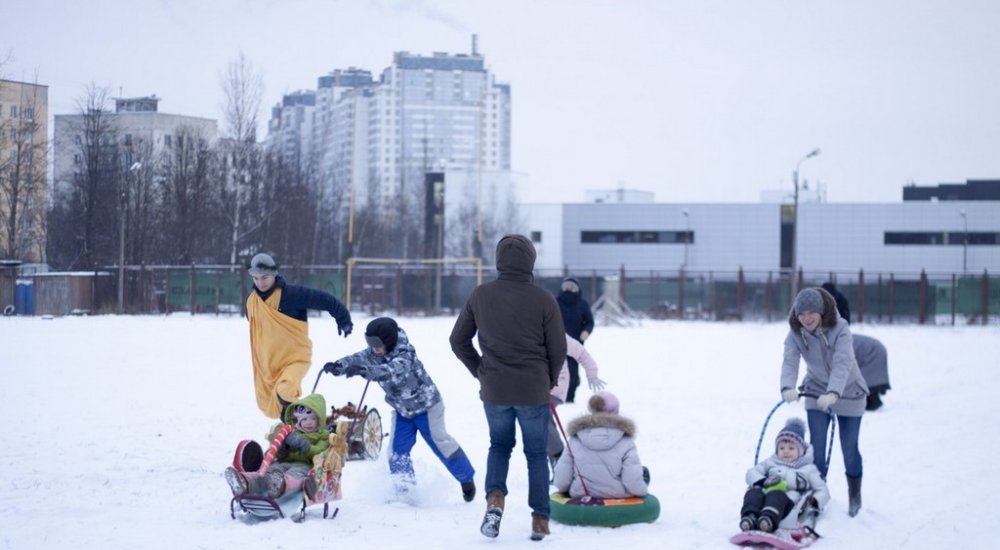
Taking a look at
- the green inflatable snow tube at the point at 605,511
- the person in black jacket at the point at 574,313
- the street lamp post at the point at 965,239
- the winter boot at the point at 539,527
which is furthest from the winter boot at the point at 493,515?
the street lamp post at the point at 965,239

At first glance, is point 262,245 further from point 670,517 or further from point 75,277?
point 670,517

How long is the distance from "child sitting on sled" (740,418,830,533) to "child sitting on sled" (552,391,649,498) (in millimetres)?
811

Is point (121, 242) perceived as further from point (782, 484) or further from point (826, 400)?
point (782, 484)

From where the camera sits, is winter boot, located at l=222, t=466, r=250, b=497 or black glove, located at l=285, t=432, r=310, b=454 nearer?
winter boot, located at l=222, t=466, r=250, b=497

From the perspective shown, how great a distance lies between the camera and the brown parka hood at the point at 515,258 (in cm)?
714

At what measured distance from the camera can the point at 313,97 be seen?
130000 millimetres

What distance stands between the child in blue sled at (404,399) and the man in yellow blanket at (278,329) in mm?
738

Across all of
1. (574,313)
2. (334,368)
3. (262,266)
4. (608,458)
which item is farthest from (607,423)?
(574,313)

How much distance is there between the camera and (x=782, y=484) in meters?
7.49

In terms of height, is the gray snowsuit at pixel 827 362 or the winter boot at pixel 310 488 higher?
the gray snowsuit at pixel 827 362

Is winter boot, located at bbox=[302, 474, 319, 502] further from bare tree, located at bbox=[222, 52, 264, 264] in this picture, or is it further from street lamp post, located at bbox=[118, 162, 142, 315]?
bare tree, located at bbox=[222, 52, 264, 264]

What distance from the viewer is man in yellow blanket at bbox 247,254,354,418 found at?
880cm

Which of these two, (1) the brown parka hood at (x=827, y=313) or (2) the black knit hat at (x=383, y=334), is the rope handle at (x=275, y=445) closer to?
(2) the black knit hat at (x=383, y=334)

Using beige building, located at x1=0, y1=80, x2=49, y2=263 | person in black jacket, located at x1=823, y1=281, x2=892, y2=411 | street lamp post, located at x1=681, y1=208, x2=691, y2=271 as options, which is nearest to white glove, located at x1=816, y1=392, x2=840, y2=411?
person in black jacket, located at x1=823, y1=281, x2=892, y2=411
